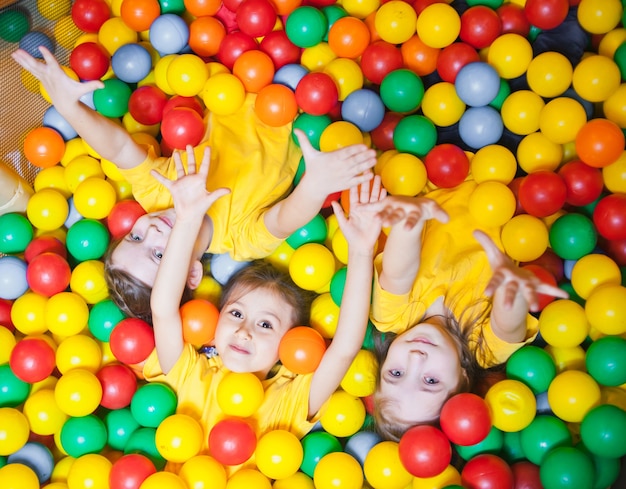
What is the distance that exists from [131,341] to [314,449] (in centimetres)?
49

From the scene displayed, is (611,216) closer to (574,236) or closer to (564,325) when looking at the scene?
(574,236)

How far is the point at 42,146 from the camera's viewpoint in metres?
1.87

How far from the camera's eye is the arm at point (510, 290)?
122 cm

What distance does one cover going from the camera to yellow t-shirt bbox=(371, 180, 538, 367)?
5.14ft

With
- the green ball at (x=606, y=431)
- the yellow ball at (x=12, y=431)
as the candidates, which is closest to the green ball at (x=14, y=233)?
the yellow ball at (x=12, y=431)

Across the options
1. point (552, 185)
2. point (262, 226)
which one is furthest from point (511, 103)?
point (262, 226)

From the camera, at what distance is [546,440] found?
147 centimetres

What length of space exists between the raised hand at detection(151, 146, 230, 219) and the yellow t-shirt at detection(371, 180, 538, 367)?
1.41ft

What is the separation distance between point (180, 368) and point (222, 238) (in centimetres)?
33

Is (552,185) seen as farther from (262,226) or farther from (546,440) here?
(262,226)

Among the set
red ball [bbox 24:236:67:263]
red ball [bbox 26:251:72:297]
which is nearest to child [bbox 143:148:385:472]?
red ball [bbox 26:251:72:297]

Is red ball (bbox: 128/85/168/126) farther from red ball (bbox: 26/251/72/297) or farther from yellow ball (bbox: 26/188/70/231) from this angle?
red ball (bbox: 26/251/72/297)

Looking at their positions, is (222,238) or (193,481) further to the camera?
(222,238)

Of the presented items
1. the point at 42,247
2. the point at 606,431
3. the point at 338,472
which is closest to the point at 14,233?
the point at 42,247
